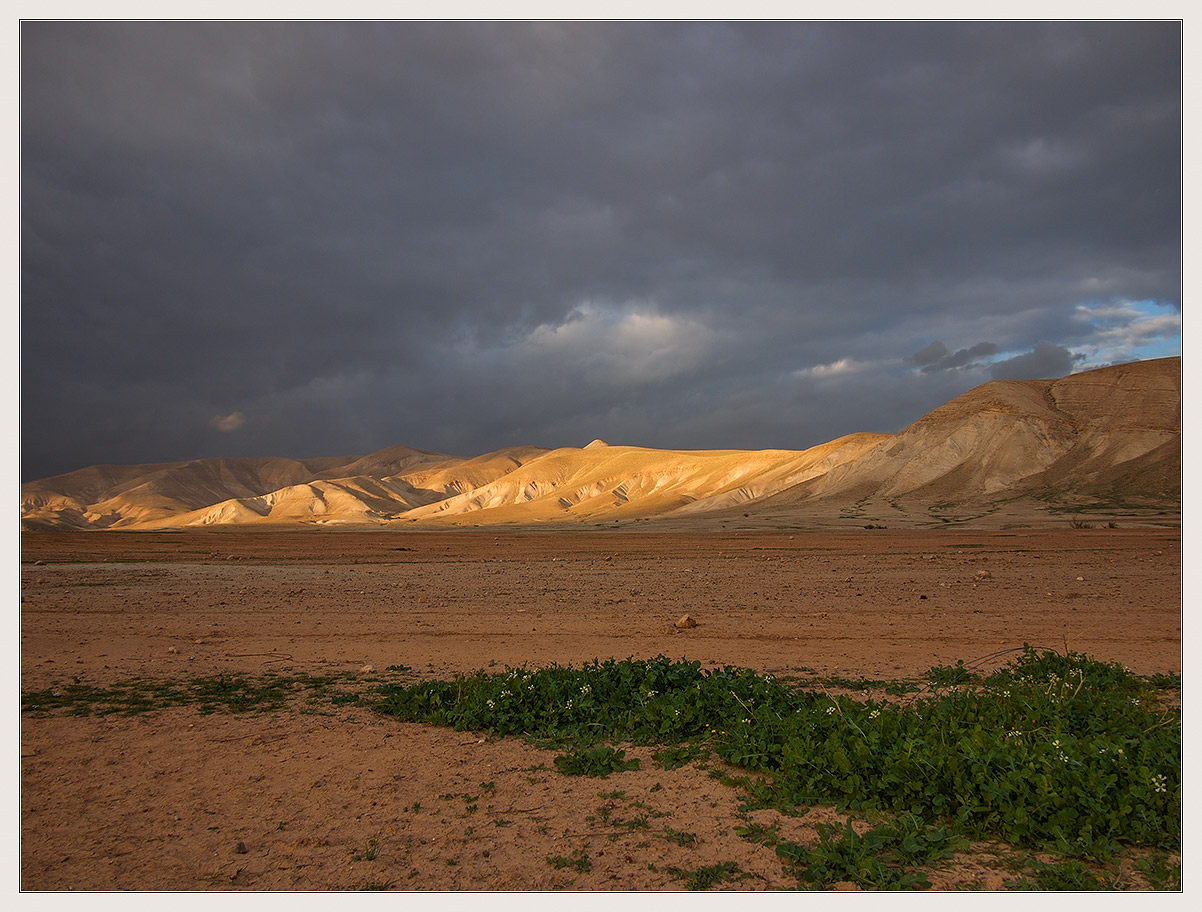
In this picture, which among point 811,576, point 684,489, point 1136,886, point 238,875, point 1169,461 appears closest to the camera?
point 1136,886

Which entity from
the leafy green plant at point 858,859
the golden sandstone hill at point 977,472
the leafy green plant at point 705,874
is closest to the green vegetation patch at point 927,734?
the leafy green plant at point 858,859

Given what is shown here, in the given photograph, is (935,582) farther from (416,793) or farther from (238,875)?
(238,875)

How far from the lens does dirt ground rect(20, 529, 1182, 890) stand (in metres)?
4.73

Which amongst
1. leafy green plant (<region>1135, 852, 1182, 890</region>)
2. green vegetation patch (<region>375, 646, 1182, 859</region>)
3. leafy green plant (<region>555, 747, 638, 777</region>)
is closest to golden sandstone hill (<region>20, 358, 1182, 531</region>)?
green vegetation patch (<region>375, 646, 1182, 859</region>)

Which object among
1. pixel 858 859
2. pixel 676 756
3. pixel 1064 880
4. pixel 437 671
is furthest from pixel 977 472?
pixel 858 859

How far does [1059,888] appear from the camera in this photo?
14.0 feet

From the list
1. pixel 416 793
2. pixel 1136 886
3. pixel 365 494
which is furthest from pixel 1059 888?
pixel 365 494

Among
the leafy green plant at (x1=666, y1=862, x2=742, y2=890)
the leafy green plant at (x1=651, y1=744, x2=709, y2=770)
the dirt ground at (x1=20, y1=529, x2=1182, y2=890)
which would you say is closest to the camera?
the leafy green plant at (x1=666, y1=862, x2=742, y2=890)

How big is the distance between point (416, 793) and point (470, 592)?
51.0ft

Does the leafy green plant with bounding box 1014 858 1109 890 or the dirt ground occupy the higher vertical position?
the leafy green plant with bounding box 1014 858 1109 890

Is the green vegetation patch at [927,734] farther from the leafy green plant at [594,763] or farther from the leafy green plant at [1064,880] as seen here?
the leafy green plant at [594,763]

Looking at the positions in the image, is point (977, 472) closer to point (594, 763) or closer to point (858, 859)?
point (594, 763)

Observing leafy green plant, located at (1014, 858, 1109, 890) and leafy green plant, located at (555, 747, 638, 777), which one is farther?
leafy green plant, located at (555, 747, 638, 777)

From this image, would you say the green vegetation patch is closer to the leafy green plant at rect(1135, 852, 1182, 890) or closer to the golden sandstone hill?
the leafy green plant at rect(1135, 852, 1182, 890)
